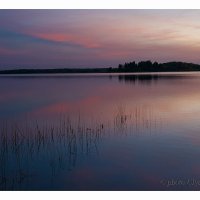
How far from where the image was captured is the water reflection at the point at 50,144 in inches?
192

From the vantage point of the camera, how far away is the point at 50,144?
5.94m

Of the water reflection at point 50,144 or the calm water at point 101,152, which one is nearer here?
the calm water at point 101,152

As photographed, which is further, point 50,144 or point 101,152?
point 50,144

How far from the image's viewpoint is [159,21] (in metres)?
6.63

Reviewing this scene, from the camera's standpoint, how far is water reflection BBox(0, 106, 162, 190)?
4871 millimetres

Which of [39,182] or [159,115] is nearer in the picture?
[39,182]

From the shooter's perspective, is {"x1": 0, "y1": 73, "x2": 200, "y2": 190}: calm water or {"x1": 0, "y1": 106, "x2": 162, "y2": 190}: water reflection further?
{"x1": 0, "y1": 106, "x2": 162, "y2": 190}: water reflection

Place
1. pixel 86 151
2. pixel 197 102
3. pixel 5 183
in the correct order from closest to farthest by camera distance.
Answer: pixel 5 183
pixel 86 151
pixel 197 102
